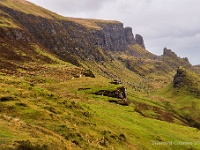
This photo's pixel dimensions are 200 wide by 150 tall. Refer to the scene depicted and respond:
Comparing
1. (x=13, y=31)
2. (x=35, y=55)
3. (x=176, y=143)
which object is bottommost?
(x=176, y=143)

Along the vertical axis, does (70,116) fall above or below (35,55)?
below

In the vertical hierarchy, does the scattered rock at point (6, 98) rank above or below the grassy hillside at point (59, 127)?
above

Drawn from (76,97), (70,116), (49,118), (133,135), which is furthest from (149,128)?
(49,118)

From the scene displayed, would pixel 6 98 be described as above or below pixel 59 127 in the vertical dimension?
above

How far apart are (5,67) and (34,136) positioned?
303ft

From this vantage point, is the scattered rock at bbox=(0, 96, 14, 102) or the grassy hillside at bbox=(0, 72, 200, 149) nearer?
the grassy hillside at bbox=(0, 72, 200, 149)

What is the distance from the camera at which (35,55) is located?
16038 centimetres

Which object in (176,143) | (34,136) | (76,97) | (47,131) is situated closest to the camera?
(34,136)

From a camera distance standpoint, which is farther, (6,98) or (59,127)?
(6,98)

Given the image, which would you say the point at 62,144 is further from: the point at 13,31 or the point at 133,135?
the point at 13,31

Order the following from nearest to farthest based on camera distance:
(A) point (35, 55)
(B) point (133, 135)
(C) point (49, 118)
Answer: (C) point (49, 118) < (B) point (133, 135) < (A) point (35, 55)

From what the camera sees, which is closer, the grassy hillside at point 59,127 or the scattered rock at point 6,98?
the grassy hillside at point 59,127

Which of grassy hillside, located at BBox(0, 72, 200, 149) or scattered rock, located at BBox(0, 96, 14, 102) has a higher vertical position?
scattered rock, located at BBox(0, 96, 14, 102)

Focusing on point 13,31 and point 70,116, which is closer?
point 70,116
